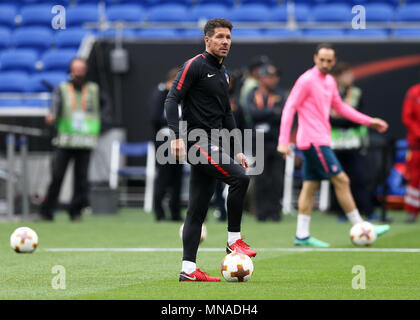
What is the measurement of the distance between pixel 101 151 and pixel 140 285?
1166 cm

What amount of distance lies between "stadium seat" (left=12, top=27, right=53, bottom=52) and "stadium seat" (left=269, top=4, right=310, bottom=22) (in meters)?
5.20

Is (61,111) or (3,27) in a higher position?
(3,27)

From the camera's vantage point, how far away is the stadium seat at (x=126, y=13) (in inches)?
825

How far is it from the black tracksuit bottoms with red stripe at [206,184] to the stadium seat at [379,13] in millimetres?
13623

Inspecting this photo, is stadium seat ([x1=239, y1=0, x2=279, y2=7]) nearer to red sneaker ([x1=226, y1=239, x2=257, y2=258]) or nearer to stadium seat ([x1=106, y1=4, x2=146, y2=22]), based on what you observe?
stadium seat ([x1=106, y1=4, x2=146, y2=22])

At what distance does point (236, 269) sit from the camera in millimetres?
7070

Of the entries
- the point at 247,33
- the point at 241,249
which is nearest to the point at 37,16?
the point at 247,33

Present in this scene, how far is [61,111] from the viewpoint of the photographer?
15.0 metres

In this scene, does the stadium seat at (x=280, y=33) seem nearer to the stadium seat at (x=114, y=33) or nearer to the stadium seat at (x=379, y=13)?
the stadium seat at (x=379, y=13)

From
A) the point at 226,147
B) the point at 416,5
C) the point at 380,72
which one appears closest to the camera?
the point at 226,147

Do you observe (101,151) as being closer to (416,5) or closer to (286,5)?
(286,5)

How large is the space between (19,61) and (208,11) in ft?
14.5

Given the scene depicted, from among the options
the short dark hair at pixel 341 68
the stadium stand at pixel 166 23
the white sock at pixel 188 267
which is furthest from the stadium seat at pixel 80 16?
the white sock at pixel 188 267

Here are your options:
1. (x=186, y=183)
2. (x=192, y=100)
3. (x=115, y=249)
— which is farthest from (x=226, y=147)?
(x=186, y=183)
